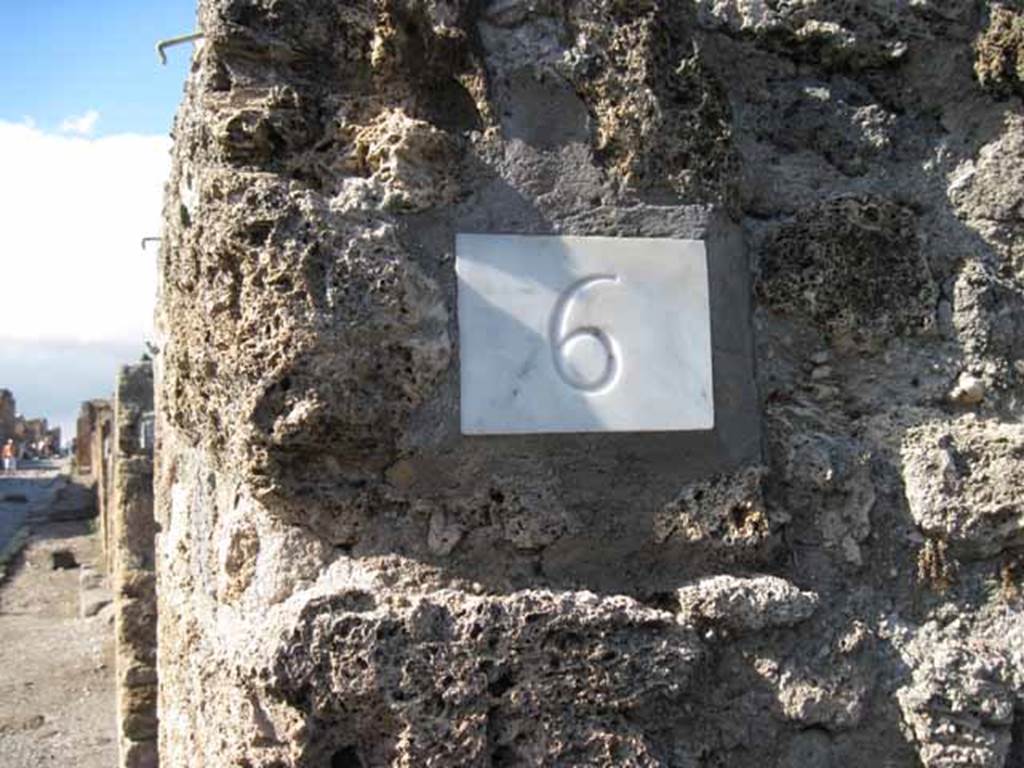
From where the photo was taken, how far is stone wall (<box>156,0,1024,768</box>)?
160cm

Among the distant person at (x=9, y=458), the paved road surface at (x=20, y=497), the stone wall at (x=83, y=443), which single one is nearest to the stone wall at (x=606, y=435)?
the paved road surface at (x=20, y=497)

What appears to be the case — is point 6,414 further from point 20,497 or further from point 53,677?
point 53,677

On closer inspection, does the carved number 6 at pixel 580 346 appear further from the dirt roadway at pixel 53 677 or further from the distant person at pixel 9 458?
the distant person at pixel 9 458

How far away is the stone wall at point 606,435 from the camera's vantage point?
1.60 meters

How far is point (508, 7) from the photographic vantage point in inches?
69.2

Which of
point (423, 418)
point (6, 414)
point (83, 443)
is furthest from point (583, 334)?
point (6, 414)

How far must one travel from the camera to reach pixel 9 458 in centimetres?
3192

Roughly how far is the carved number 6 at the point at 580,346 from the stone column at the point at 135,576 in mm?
4157

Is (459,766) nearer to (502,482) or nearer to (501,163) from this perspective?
(502,482)

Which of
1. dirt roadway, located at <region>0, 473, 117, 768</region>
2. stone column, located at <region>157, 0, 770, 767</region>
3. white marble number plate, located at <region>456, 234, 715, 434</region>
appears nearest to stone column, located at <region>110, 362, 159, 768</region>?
dirt roadway, located at <region>0, 473, 117, 768</region>

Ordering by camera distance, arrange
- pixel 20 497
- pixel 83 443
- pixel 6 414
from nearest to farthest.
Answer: pixel 20 497, pixel 83 443, pixel 6 414

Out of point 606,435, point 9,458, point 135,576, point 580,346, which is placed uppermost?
point 9,458

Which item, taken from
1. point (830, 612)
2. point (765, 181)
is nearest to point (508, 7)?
point (765, 181)

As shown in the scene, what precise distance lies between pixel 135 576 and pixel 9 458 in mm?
28285
